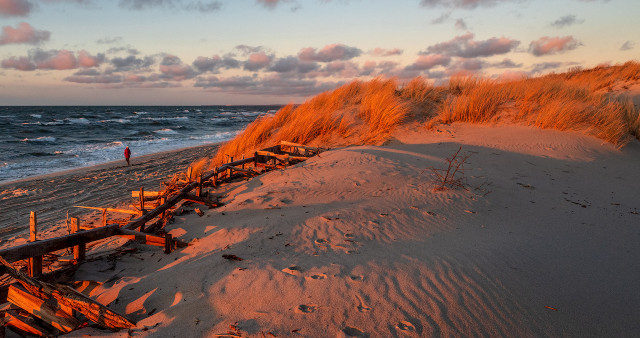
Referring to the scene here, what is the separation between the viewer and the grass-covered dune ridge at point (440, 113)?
10.0 meters

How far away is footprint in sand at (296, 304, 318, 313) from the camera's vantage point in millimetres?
2630

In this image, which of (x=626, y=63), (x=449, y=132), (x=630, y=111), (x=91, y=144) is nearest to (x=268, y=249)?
(x=449, y=132)

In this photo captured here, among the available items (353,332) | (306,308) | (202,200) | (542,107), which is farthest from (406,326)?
(542,107)

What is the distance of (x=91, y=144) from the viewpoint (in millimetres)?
20422

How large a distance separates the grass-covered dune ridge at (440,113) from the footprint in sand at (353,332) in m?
8.26

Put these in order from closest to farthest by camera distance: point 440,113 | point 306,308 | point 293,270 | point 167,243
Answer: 1. point 306,308
2. point 293,270
3. point 167,243
4. point 440,113

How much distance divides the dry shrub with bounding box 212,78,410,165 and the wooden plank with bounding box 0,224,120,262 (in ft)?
22.4

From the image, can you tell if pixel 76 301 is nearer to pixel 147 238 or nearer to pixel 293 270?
pixel 147 238

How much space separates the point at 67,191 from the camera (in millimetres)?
8773

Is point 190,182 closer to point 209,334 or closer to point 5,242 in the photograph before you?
point 5,242

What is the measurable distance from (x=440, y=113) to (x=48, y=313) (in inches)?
435

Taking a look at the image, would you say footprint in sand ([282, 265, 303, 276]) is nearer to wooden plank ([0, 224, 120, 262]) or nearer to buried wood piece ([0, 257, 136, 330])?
buried wood piece ([0, 257, 136, 330])

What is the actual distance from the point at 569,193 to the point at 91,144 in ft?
75.2

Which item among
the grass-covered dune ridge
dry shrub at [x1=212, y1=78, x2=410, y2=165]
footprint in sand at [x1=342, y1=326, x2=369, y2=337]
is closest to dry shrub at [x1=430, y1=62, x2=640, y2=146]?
the grass-covered dune ridge
